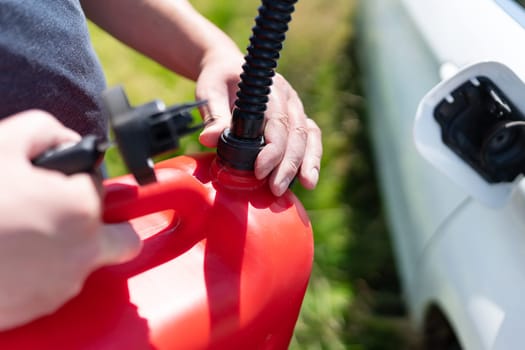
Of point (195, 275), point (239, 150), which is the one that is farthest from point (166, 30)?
point (195, 275)

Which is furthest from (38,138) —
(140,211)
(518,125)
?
(518,125)

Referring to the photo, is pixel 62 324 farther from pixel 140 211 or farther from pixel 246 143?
pixel 246 143

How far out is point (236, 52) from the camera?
37.8 inches

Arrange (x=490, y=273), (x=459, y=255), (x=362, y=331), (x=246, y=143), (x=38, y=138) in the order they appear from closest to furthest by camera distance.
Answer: (x=38, y=138) < (x=246, y=143) < (x=490, y=273) < (x=459, y=255) < (x=362, y=331)

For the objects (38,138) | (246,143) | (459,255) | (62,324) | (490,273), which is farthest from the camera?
(459,255)

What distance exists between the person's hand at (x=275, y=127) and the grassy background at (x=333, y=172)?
0.78m

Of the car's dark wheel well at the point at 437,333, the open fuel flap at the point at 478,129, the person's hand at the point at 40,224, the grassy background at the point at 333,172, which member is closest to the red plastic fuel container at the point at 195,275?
the person's hand at the point at 40,224

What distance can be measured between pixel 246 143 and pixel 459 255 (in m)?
0.49

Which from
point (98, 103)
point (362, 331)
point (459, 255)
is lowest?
point (362, 331)

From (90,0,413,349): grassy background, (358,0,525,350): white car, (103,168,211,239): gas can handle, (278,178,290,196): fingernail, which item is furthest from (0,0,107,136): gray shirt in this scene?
(90,0,413,349): grassy background

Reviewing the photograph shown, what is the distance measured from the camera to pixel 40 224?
0.49m

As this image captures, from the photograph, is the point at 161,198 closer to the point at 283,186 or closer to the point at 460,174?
the point at 283,186

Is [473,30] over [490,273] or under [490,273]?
over

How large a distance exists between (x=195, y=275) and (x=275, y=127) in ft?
0.73
